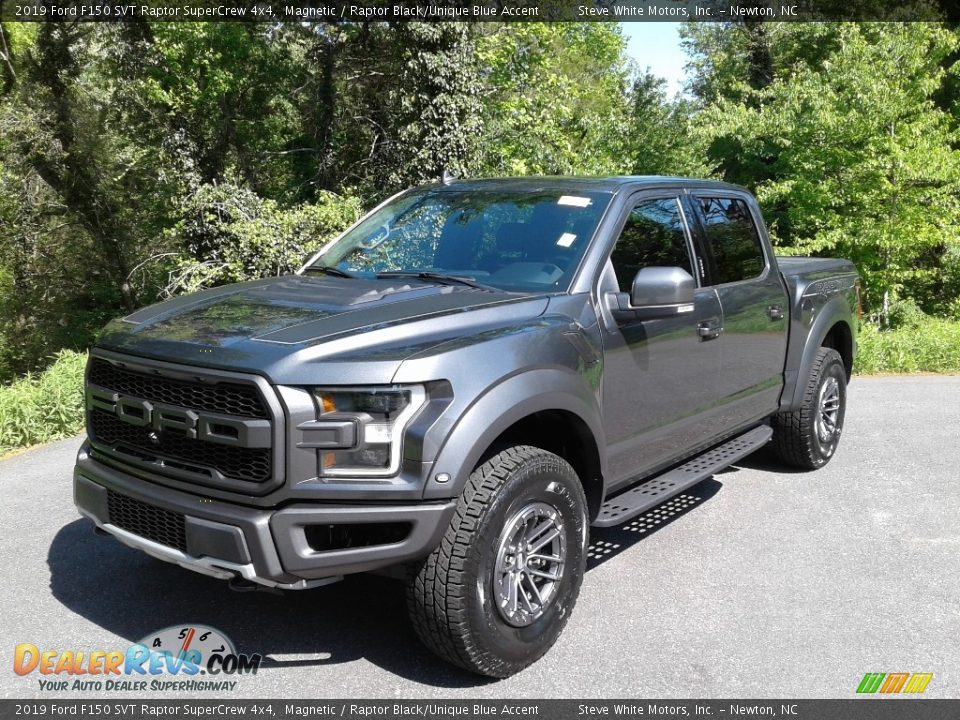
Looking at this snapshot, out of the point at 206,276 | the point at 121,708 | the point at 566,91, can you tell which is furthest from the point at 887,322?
the point at 121,708

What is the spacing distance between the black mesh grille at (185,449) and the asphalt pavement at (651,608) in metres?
0.91

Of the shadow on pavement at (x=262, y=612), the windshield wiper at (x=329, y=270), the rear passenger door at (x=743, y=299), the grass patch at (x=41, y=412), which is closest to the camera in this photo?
the shadow on pavement at (x=262, y=612)

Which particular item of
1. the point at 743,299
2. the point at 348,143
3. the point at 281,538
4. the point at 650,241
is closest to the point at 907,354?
the point at 743,299

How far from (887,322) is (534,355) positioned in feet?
56.0

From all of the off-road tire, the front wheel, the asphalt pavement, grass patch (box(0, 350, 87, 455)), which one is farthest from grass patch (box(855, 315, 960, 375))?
grass patch (box(0, 350, 87, 455))

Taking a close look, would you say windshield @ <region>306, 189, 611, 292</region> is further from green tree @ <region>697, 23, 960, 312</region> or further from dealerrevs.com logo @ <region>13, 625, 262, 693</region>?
green tree @ <region>697, 23, 960, 312</region>

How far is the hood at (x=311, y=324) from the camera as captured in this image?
119 inches

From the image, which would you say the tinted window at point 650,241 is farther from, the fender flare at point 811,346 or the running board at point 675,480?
the fender flare at point 811,346

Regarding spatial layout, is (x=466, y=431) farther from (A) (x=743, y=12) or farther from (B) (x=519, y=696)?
(A) (x=743, y=12)

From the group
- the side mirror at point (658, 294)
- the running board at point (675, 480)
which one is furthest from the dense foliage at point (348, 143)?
the side mirror at point (658, 294)

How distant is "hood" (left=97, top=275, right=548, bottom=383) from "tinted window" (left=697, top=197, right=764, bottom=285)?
1.70 metres

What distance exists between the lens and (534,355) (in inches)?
137

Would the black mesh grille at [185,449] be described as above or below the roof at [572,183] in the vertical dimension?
below

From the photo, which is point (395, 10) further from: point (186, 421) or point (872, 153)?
point (186, 421)
